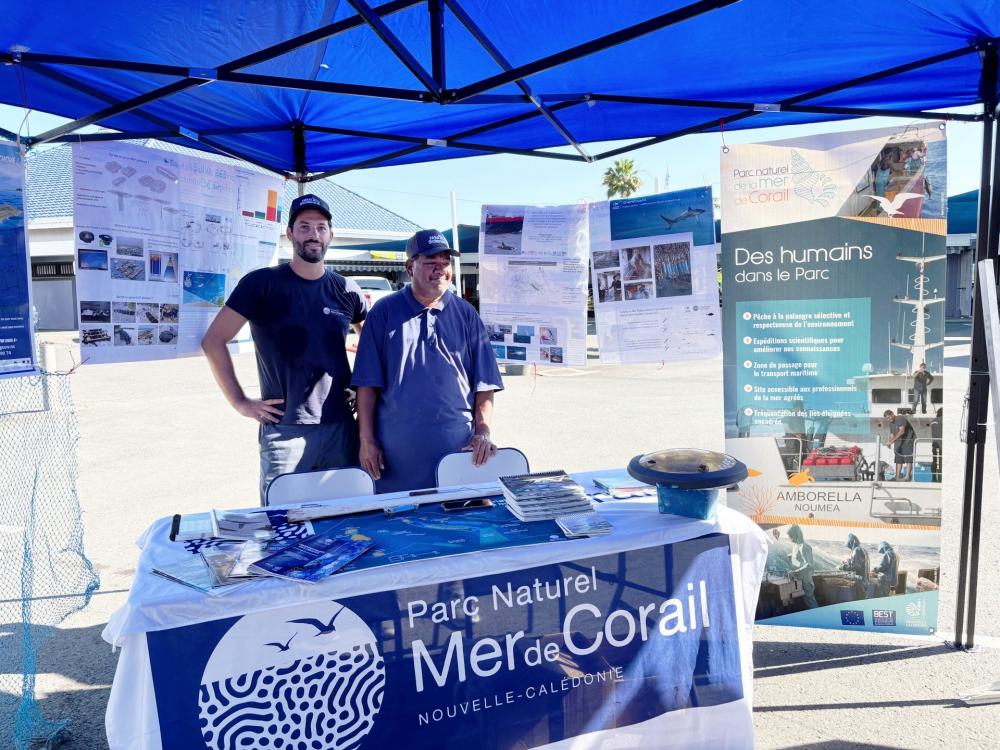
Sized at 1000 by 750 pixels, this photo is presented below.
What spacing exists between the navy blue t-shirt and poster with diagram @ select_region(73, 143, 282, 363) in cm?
43

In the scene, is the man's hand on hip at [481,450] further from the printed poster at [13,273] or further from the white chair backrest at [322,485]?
the printed poster at [13,273]

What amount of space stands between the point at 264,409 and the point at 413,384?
67 cm

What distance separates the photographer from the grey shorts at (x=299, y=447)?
3.03 meters

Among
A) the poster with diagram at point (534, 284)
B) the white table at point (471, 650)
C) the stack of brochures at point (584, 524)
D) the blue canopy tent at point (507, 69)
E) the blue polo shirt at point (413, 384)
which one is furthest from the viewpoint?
the poster with diagram at point (534, 284)

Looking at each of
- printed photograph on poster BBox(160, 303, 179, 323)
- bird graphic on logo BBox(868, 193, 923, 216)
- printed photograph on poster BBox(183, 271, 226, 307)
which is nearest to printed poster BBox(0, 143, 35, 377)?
printed photograph on poster BBox(160, 303, 179, 323)

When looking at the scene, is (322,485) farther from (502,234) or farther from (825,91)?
(825,91)

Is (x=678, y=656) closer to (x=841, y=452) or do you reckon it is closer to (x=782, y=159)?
(x=841, y=452)

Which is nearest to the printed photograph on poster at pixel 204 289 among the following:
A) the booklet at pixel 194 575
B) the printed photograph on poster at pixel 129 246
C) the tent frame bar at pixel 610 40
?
the printed photograph on poster at pixel 129 246

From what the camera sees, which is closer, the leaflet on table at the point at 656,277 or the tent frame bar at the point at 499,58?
the tent frame bar at the point at 499,58

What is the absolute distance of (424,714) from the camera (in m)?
1.82

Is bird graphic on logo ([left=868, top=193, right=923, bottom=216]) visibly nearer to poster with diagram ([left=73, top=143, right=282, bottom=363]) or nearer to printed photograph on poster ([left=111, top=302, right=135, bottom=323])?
poster with diagram ([left=73, top=143, right=282, bottom=363])

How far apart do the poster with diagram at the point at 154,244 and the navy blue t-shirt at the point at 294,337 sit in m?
0.43

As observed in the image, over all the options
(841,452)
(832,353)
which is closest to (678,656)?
(841,452)

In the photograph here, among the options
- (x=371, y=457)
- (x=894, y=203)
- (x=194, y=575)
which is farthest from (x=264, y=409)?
(x=894, y=203)
